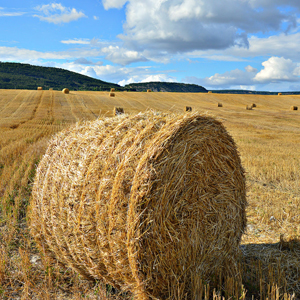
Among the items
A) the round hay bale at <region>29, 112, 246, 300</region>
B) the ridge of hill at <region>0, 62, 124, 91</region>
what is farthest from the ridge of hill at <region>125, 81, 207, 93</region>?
the round hay bale at <region>29, 112, 246, 300</region>

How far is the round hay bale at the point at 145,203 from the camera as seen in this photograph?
2887 mm

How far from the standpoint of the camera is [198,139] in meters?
3.36

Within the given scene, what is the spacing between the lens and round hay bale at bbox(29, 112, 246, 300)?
9.47ft

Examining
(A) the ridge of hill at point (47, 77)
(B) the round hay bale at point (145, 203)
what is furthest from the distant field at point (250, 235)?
(A) the ridge of hill at point (47, 77)

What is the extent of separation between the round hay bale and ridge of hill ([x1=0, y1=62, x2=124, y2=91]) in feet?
304

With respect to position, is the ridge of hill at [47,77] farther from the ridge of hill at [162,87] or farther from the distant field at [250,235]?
the distant field at [250,235]

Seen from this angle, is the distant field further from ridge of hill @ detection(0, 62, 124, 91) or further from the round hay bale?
ridge of hill @ detection(0, 62, 124, 91)

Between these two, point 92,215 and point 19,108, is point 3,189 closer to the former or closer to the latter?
point 92,215

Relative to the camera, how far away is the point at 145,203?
9.21ft

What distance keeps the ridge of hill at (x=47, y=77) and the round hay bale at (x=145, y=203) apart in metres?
92.7

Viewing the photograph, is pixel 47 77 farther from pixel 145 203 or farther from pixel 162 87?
pixel 145 203

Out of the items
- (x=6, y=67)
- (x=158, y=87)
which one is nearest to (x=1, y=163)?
(x=158, y=87)

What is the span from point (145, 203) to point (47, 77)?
11384cm

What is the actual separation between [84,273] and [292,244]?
3130 millimetres
